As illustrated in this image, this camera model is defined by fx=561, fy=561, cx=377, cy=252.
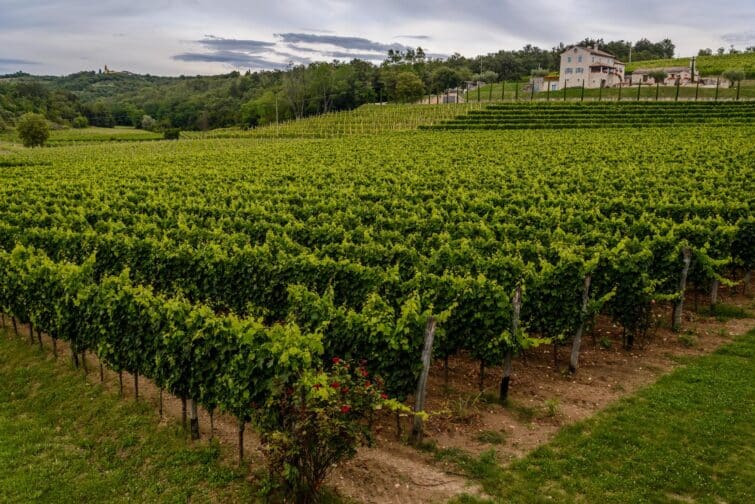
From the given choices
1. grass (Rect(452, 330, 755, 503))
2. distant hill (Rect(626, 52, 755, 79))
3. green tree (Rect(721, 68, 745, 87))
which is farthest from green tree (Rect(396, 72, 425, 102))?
grass (Rect(452, 330, 755, 503))

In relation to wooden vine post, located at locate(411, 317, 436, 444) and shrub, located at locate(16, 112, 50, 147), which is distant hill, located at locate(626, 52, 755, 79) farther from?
wooden vine post, located at locate(411, 317, 436, 444)

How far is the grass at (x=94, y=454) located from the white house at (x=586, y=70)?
391 ft

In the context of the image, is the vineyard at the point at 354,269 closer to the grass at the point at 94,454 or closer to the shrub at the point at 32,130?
the grass at the point at 94,454

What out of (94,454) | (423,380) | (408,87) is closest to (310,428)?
(423,380)

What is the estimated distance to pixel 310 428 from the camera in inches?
308

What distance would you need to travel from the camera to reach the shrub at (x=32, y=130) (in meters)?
90.0

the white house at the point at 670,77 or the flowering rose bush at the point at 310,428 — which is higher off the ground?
the white house at the point at 670,77

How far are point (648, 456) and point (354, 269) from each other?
6.71 metres

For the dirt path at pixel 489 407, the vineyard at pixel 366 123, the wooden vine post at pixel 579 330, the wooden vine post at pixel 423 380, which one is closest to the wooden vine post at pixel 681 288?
the dirt path at pixel 489 407

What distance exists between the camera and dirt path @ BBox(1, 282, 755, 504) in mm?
8875

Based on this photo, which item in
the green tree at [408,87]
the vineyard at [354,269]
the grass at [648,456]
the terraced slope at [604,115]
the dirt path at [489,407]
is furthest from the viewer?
the green tree at [408,87]

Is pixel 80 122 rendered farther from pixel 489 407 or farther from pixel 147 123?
pixel 489 407

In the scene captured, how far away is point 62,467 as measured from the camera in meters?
9.62

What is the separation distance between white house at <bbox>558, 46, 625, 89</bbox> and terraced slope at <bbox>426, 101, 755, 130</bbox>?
39.4 m
